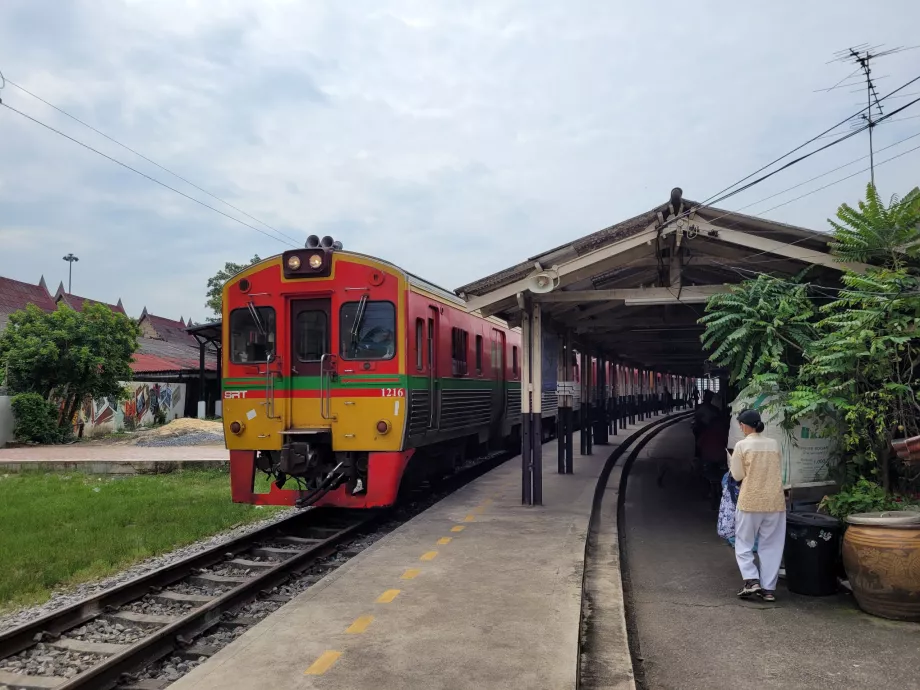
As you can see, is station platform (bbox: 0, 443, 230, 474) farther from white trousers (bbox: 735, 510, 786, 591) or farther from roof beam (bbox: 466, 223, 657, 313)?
white trousers (bbox: 735, 510, 786, 591)

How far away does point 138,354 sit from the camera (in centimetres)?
3525

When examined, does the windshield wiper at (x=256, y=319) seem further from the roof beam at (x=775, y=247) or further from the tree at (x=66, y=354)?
the tree at (x=66, y=354)

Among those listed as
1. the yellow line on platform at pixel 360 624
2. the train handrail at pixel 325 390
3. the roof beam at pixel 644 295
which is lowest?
the yellow line on platform at pixel 360 624

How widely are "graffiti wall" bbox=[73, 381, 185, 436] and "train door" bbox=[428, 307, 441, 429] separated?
699 inches

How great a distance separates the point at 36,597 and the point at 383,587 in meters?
3.13

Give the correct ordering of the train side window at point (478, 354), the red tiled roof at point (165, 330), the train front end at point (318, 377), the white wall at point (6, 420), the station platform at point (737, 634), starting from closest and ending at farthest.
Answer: the station platform at point (737, 634), the train front end at point (318, 377), the train side window at point (478, 354), the white wall at point (6, 420), the red tiled roof at point (165, 330)

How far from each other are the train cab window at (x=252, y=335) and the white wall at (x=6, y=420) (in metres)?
15.7

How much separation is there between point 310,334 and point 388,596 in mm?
4089

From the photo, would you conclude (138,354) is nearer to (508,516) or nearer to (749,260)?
(508,516)

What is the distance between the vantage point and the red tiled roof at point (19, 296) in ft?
146

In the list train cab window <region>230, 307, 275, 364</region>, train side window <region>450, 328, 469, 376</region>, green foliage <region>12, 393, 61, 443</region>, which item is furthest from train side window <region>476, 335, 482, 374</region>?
green foliage <region>12, 393, 61, 443</region>

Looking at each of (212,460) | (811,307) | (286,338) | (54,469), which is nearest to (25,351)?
(54,469)

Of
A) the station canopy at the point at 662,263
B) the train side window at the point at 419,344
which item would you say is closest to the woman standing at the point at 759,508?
the station canopy at the point at 662,263

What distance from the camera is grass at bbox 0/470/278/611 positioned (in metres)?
7.29
